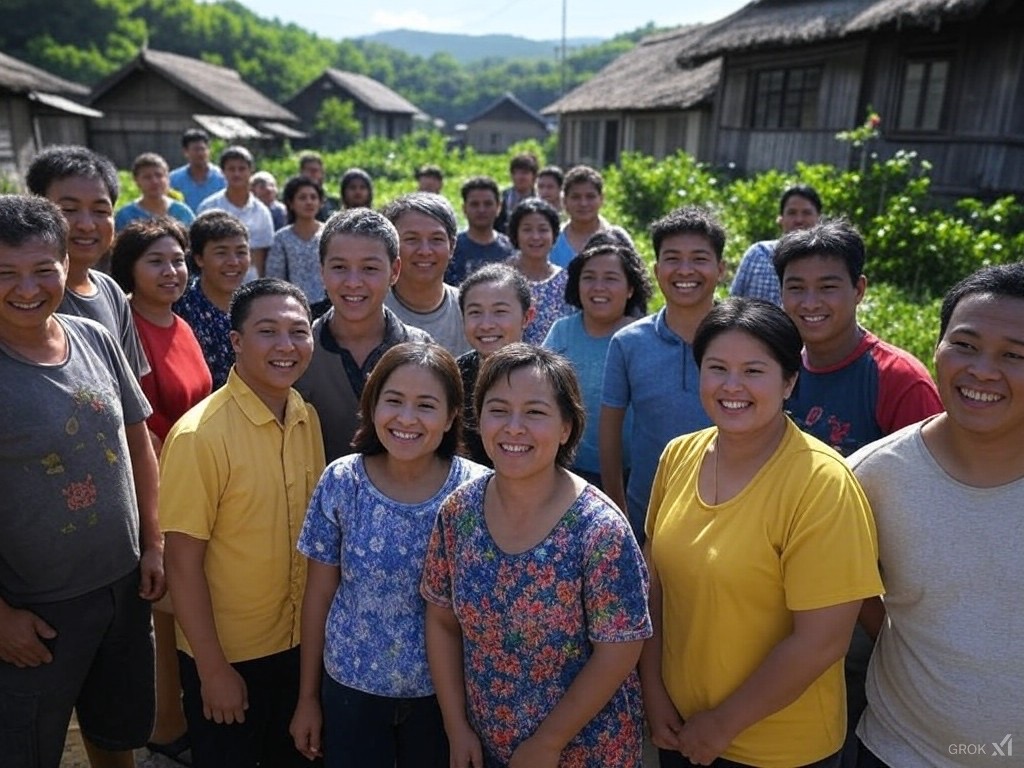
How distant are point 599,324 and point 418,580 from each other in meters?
1.64

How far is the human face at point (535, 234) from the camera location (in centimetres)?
480

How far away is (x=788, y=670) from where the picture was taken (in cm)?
179

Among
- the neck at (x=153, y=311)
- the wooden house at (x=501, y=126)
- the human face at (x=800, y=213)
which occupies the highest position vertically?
the wooden house at (x=501, y=126)

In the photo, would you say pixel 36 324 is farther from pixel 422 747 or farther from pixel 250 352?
pixel 422 747

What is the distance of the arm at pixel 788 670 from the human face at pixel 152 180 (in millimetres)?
5973

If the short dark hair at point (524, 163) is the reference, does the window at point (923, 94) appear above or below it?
above

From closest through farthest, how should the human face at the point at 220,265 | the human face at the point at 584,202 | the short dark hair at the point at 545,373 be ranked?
the short dark hair at the point at 545,373
the human face at the point at 220,265
the human face at the point at 584,202

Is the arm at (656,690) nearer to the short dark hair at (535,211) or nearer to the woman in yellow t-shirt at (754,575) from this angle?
the woman in yellow t-shirt at (754,575)

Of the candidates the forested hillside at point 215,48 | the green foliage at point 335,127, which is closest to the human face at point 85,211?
the forested hillside at point 215,48

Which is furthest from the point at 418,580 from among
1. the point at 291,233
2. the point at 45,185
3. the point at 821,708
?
the point at 291,233

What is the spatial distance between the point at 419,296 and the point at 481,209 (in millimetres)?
2095

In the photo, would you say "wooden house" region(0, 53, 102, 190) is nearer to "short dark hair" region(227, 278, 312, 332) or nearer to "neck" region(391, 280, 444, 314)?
"neck" region(391, 280, 444, 314)

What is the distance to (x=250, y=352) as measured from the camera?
242cm

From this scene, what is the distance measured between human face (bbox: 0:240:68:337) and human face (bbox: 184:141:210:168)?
252 inches
